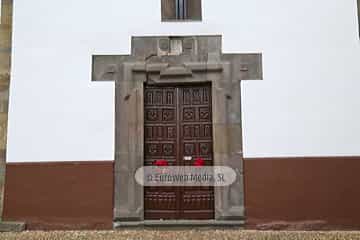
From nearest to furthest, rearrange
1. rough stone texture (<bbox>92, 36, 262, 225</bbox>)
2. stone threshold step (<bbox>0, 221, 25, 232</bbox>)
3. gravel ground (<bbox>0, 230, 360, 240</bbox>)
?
gravel ground (<bbox>0, 230, 360, 240</bbox>) < stone threshold step (<bbox>0, 221, 25, 232</bbox>) < rough stone texture (<bbox>92, 36, 262, 225</bbox>)

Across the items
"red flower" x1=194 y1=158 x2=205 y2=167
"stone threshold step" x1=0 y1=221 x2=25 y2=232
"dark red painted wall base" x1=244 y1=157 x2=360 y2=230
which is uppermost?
"red flower" x1=194 y1=158 x2=205 y2=167

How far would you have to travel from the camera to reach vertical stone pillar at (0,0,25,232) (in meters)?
6.05

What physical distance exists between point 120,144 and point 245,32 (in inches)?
92.5

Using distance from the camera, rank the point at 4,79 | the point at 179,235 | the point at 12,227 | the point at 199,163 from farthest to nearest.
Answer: the point at 4,79, the point at 199,163, the point at 12,227, the point at 179,235

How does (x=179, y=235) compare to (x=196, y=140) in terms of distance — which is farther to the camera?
(x=196, y=140)

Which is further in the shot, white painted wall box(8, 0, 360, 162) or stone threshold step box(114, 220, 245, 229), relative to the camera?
white painted wall box(8, 0, 360, 162)

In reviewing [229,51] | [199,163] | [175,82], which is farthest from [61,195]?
[229,51]

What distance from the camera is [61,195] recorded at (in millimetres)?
6016

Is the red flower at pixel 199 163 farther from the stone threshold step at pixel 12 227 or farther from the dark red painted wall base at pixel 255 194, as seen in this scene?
the stone threshold step at pixel 12 227

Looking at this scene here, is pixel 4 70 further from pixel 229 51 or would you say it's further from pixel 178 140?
pixel 229 51

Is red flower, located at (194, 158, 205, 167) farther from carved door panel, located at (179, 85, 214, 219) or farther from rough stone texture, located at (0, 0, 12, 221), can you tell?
rough stone texture, located at (0, 0, 12, 221)

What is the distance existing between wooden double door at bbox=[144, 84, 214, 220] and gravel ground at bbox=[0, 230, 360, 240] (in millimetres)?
384

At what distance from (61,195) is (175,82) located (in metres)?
2.22

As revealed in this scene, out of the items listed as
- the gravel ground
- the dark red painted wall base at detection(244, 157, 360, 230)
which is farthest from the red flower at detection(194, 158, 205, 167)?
the gravel ground
